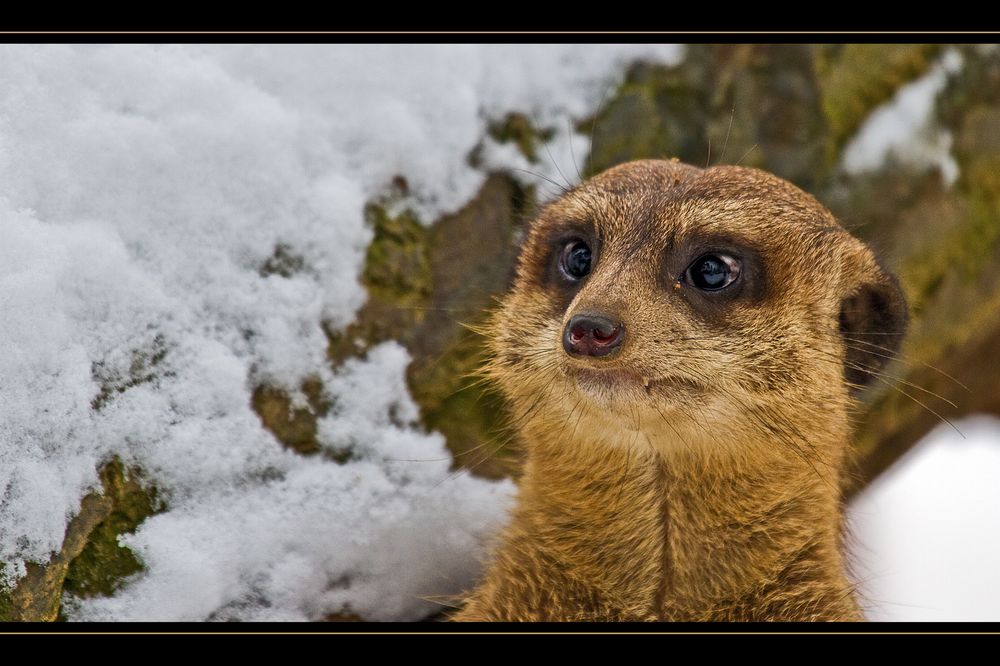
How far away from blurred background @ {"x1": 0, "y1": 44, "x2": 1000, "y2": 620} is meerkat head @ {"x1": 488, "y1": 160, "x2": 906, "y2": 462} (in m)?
0.35

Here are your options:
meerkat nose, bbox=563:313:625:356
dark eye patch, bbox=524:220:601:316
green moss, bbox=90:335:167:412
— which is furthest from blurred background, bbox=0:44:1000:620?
meerkat nose, bbox=563:313:625:356

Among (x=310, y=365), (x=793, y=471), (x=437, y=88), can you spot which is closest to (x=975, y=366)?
(x=793, y=471)

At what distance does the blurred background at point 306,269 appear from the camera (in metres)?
2.99

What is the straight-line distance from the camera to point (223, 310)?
10.9 ft

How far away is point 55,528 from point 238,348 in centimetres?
80

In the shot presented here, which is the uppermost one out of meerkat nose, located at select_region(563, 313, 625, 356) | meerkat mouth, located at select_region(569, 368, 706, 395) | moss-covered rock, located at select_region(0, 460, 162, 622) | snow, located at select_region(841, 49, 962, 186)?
snow, located at select_region(841, 49, 962, 186)

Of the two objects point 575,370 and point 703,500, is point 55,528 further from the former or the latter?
point 703,500

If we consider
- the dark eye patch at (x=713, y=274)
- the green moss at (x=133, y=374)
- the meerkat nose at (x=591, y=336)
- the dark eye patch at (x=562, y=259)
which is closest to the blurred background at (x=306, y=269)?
the green moss at (x=133, y=374)

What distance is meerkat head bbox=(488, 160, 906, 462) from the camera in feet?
9.71

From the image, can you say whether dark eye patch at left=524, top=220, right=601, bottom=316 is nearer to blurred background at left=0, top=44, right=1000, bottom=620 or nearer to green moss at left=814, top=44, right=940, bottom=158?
blurred background at left=0, top=44, right=1000, bottom=620

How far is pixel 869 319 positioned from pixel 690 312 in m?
0.84

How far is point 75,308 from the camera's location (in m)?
2.97

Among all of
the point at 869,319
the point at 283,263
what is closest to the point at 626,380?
the point at 869,319

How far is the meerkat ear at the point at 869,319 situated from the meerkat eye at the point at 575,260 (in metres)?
0.89
